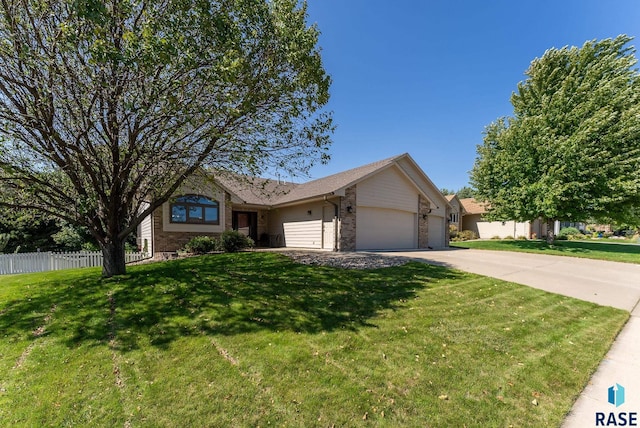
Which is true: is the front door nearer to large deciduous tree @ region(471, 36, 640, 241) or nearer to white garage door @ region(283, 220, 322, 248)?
white garage door @ region(283, 220, 322, 248)

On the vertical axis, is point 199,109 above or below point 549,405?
above

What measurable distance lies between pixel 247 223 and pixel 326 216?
6740mm

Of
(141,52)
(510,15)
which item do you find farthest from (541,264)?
(141,52)

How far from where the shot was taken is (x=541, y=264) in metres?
10.9

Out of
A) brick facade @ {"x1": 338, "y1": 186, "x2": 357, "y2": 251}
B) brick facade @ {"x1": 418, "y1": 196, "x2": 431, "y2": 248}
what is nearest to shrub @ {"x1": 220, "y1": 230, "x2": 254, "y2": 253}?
brick facade @ {"x1": 338, "y1": 186, "x2": 357, "y2": 251}

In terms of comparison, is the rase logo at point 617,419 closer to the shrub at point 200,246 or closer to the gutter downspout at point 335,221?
the gutter downspout at point 335,221

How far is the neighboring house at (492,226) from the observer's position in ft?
89.8

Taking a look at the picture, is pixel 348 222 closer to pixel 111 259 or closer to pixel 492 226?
pixel 111 259

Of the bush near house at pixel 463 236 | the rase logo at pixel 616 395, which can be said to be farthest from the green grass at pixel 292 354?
the bush near house at pixel 463 236

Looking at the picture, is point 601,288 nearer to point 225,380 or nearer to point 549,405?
point 549,405

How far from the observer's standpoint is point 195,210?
1448cm

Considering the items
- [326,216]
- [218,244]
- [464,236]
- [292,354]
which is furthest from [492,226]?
[292,354]

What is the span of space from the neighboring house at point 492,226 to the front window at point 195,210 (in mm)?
22851

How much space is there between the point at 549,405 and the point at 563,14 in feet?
47.6
